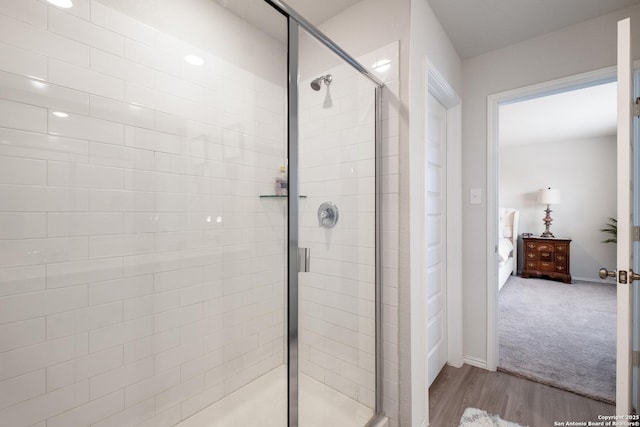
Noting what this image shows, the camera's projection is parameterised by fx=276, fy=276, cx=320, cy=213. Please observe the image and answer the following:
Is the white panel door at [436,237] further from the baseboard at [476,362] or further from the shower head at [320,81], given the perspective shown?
the shower head at [320,81]

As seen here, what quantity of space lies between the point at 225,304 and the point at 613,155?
268 inches

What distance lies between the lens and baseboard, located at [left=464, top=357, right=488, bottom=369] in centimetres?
223

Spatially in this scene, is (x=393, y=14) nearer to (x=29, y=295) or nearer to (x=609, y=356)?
(x=29, y=295)

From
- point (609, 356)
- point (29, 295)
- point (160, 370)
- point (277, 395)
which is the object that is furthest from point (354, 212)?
point (609, 356)

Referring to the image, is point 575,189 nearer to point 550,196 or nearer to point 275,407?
point 550,196

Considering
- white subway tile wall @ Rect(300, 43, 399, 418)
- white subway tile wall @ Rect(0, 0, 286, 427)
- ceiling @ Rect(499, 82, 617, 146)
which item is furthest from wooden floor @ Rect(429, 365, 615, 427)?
ceiling @ Rect(499, 82, 617, 146)

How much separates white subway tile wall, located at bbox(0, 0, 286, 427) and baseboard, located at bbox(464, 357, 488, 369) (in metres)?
1.76

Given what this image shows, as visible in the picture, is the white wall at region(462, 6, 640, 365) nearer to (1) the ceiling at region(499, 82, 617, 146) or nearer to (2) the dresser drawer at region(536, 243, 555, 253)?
(1) the ceiling at region(499, 82, 617, 146)

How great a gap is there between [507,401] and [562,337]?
4.89 feet

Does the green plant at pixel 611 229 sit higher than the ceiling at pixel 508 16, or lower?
lower

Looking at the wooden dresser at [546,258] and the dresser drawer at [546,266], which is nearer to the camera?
the wooden dresser at [546,258]

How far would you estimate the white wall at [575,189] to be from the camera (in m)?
4.93

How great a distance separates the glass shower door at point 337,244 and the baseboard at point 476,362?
47.7 inches

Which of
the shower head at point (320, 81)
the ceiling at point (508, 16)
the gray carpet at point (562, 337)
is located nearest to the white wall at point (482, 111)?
the ceiling at point (508, 16)
